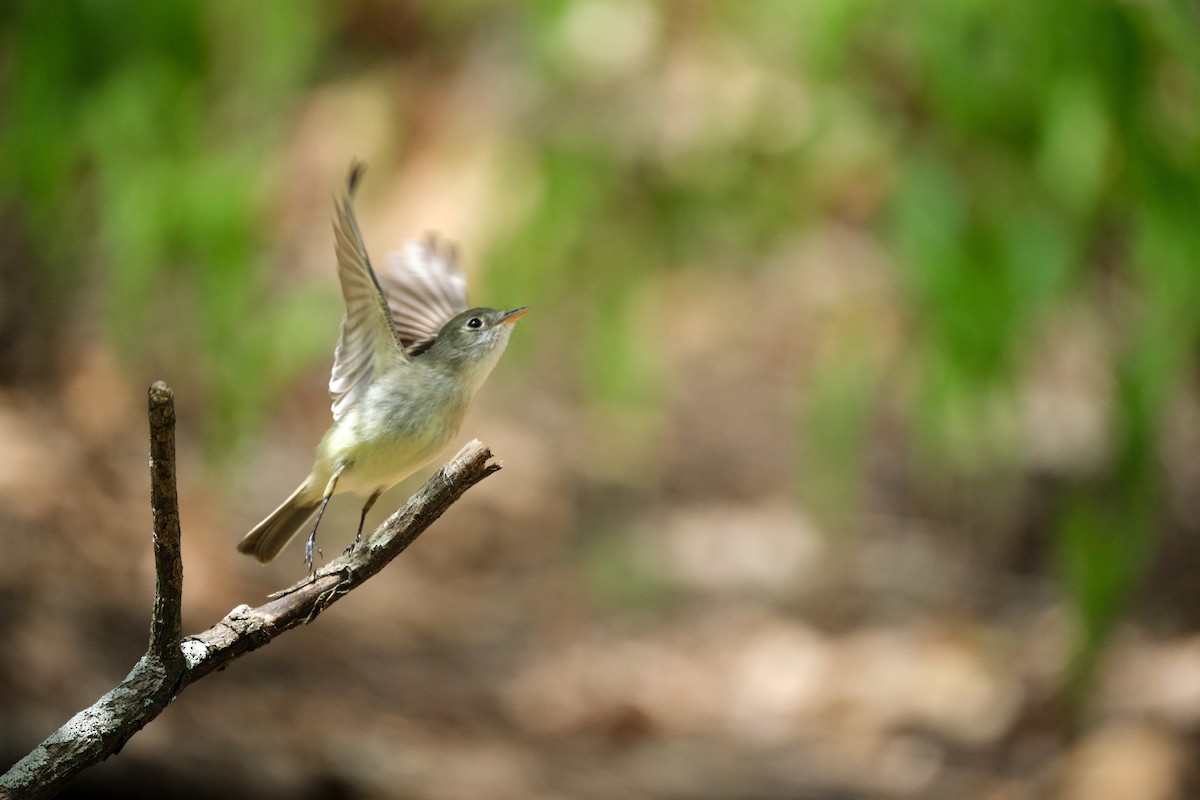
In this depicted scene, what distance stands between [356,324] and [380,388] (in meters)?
0.08

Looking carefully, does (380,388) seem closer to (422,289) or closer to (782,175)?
(422,289)

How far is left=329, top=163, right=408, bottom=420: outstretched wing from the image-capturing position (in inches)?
55.4

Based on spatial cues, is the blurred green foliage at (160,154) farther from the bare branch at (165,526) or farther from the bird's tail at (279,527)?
the bare branch at (165,526)

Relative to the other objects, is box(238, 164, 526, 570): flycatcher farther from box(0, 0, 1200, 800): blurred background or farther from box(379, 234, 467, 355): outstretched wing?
box(0, 0, 1200, 800): blurred background

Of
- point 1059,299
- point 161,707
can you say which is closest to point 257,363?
point 1059,299

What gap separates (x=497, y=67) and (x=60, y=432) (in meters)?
2.12

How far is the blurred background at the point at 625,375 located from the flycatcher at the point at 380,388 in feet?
5.61

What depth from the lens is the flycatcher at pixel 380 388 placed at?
147 centimetres

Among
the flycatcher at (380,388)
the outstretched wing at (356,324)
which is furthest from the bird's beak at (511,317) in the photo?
the outstretched wing at (356,324)

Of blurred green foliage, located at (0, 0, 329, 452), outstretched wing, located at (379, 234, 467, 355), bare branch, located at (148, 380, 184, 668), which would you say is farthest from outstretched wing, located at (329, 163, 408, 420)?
blurred green foliage, located at (0, 0, 329, 452)

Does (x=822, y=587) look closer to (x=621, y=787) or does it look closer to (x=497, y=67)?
(x=621, y=787)

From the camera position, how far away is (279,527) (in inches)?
70.1

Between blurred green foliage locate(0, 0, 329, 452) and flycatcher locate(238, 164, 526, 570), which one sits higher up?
blurred green foliage locate(0, 0, 329, 452)

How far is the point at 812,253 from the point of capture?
7898 mm
